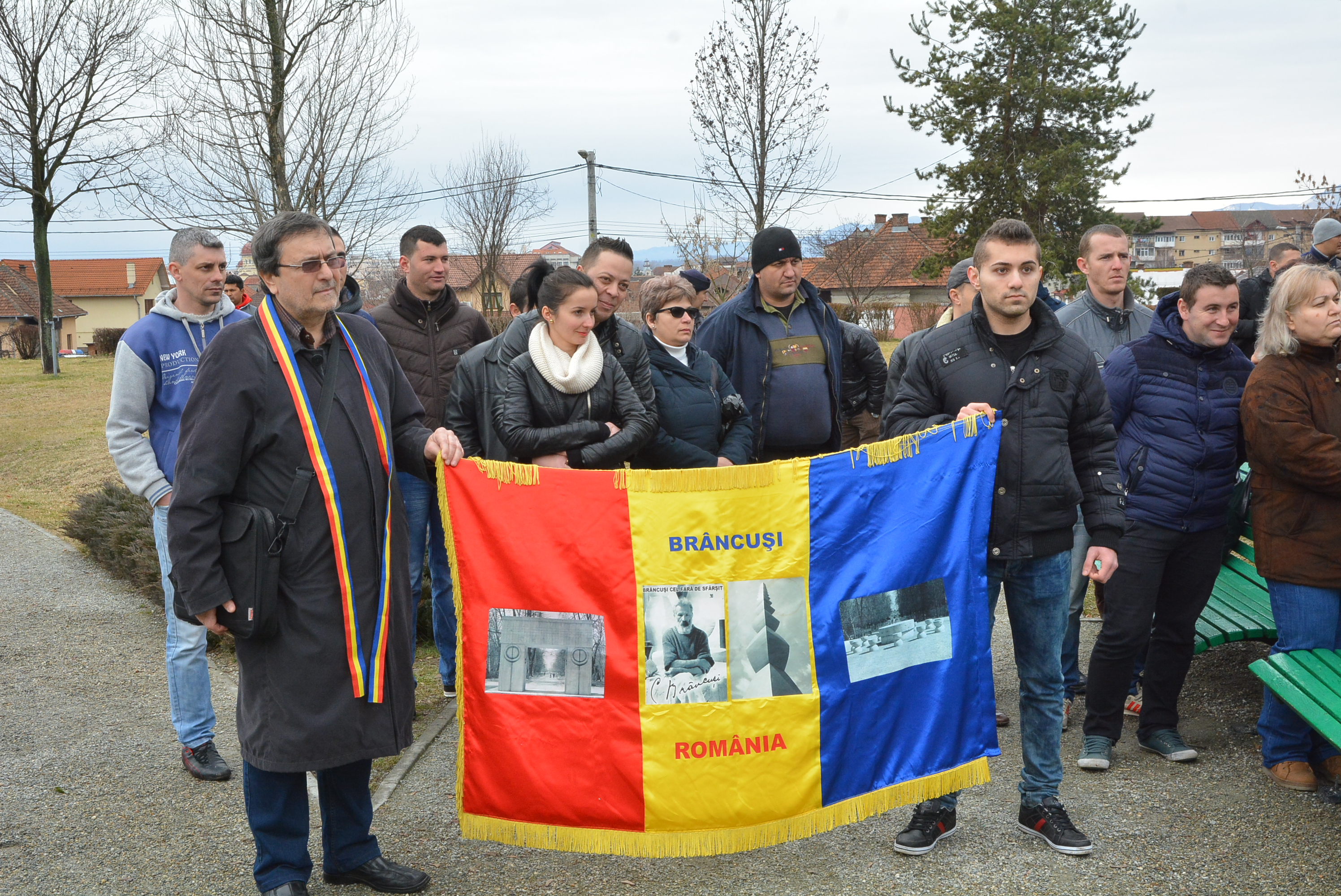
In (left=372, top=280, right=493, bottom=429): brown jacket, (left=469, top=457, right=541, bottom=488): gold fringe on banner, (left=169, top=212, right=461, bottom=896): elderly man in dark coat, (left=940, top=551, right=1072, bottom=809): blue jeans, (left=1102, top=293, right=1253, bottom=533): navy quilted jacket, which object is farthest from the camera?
(left=372, top=280, right=493, bottom=429): brown jacket

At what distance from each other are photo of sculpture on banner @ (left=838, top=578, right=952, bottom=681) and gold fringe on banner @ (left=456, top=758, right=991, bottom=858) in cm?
46

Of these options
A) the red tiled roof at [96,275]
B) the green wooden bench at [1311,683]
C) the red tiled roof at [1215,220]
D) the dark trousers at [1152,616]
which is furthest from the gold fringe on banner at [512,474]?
the red tiled roof at [1215,220]

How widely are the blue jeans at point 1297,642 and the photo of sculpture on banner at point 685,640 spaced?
95.8 inches

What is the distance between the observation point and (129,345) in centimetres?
470

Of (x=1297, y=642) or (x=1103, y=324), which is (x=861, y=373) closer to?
(x=1103, y=324)

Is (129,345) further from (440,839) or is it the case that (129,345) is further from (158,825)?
(440,839)

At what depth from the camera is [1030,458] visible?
395cm

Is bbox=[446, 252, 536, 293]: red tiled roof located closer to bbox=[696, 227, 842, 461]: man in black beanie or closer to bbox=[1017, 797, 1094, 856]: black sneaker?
bbox=[696, 227, 842, 461]: man in black beanie

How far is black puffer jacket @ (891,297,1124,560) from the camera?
394 centimetres

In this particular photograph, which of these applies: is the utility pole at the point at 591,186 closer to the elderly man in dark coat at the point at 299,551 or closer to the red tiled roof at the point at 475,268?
the red tiled roof at the point at 475,268

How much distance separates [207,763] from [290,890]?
5.03 ft

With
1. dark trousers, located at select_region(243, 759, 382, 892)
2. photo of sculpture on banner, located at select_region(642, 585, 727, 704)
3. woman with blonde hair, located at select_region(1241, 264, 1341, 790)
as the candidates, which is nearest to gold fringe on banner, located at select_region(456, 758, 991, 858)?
dark trousers, located at select_region(243, 759, 382, 892)

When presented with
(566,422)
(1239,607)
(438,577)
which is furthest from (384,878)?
(1239,607)

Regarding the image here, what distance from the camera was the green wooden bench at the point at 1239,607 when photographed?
17.1ft
